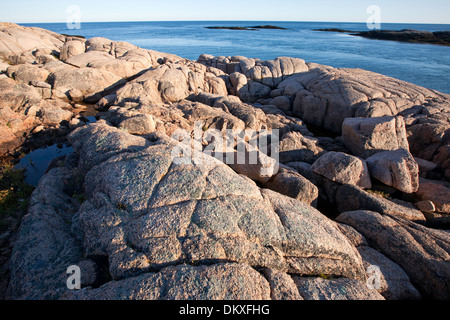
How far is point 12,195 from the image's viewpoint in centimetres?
927

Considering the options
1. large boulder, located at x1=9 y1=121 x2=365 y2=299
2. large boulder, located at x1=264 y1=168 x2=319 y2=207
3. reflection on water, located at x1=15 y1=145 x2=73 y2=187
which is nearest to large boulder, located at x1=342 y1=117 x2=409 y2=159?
large boulder, located at x1=264 y1=168 x2=319 y2=207

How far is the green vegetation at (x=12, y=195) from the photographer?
27.3 feet

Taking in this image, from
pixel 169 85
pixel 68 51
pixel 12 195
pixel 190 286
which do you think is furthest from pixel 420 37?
pixel 12 195

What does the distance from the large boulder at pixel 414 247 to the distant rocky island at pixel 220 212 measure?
0.11ft

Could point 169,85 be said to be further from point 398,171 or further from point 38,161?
point 398,171

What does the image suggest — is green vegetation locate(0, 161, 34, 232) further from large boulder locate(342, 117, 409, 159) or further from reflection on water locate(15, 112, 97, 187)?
large boulder locate(342, 117, 409, 159)

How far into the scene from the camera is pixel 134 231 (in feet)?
19.1

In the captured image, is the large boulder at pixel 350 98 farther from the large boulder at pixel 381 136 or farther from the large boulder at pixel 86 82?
the large boulder at pixel 86 82

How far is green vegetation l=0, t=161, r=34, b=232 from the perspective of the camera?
8.34 metres

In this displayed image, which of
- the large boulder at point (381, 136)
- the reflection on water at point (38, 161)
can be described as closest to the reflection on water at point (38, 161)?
the reflection on water at point (38, 161)

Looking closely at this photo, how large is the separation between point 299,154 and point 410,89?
49.7ft

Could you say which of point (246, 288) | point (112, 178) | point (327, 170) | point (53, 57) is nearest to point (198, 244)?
point (246, 288)

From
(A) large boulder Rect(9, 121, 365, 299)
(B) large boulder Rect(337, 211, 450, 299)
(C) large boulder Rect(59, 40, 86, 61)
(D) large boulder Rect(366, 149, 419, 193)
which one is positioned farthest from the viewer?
(C) large boulder Rect(59, 40, 86, 61)

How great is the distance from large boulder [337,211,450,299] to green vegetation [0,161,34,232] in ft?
39.9
